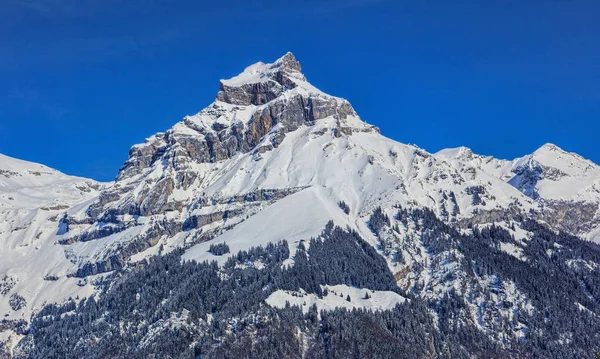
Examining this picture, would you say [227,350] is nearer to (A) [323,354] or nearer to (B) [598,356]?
(A) [323,354]

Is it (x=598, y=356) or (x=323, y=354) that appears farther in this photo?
(x=323, y=354)

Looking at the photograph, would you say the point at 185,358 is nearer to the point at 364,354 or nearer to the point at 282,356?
the point at 282,356

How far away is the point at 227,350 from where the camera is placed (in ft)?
653

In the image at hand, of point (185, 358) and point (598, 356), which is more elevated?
Answer: point (185, 358)

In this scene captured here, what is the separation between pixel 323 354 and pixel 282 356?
39.7 feet

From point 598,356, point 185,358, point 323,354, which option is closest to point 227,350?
point 185,358

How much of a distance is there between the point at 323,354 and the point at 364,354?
Result: 11.6 metres

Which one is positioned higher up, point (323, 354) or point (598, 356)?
point (323, 354)

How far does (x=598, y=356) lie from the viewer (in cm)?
8988

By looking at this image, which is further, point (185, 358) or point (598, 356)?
point (185, 358)

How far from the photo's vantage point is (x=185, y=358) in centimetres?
19938

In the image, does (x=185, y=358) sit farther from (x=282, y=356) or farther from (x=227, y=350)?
(x=282, y=356)

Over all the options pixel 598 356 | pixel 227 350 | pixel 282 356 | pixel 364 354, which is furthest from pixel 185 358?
pixel 598 356

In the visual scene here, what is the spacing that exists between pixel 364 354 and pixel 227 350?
39.0 m
